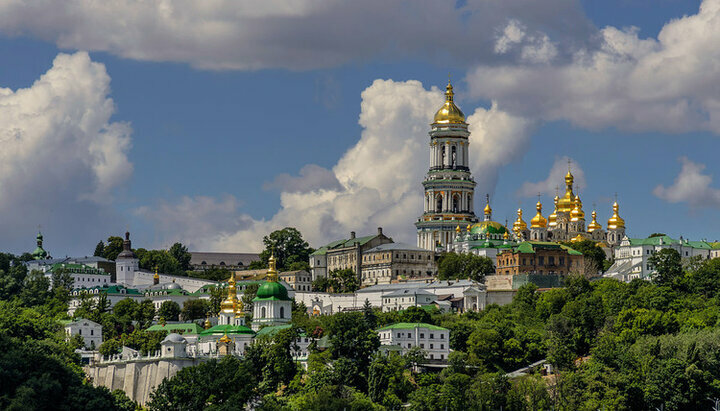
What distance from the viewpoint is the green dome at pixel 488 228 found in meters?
150

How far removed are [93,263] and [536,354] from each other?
69329 mm

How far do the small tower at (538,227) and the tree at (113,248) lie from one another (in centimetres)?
4461

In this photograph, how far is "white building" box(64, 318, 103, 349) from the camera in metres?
123

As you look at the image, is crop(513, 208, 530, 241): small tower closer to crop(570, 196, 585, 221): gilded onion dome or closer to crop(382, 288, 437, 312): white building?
crop(570, 196, 585, 221): gilded onion dome

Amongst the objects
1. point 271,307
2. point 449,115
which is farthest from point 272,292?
point 449,115

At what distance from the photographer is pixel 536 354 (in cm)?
10256

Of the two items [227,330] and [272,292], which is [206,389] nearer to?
[227,330]

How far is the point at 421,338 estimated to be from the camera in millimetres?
107875

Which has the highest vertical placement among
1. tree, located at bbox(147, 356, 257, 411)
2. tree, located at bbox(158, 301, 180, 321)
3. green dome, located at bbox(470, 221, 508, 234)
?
green dome, located at bbox(470, 221, 508, 234)

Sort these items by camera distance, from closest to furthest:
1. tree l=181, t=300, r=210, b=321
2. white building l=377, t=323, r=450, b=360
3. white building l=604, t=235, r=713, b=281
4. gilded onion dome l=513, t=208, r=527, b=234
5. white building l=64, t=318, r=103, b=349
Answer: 1. white building l=377, t=323, r=450, b=360
2. white building l=64, t=318, r=103, b=349
3. white building l=604, t=235, r=713, b=281
4. tree l=181, t=300, r=210, b=321
5. gilded onion dome l=513, t=208, r=527, b=234

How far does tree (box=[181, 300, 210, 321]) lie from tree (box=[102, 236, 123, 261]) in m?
32.5

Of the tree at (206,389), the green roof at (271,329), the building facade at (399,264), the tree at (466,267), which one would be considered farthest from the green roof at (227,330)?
the building facade at (399,264)

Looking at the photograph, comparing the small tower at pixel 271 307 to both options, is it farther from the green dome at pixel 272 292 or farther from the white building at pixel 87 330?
the white building at pixel 87 330

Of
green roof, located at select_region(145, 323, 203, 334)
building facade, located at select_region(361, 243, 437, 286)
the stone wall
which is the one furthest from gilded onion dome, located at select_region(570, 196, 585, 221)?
the stone wall
